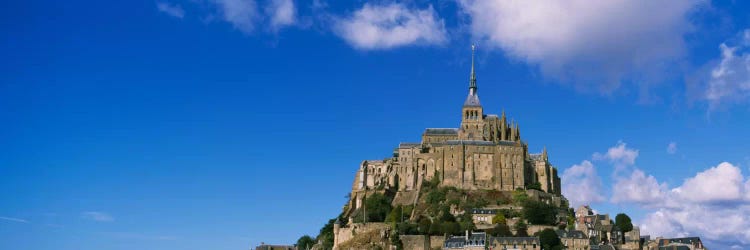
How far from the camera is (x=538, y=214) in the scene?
83312mm

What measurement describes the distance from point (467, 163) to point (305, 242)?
2458cm

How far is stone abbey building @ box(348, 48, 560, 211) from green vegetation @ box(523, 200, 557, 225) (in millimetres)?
9178

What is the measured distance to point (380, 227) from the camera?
84.7 meters

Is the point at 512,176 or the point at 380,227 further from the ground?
the point at 512,176

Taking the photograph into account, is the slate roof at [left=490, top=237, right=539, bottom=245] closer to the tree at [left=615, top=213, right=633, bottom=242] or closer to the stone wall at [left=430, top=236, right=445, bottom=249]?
the stone wall at [left=430, top=236, right=445, bottom=249]

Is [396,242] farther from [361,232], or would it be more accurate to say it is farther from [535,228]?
[535,228]

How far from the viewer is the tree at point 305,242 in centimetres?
10241

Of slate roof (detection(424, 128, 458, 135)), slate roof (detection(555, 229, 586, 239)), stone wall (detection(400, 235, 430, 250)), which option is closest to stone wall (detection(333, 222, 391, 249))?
stone wall (detection(400, 235, 430, 250))

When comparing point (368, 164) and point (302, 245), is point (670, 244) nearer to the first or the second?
point (368, 164)

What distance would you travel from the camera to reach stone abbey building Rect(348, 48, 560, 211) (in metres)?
95.4

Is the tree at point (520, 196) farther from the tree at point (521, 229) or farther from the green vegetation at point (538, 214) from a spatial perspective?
the tree at point (521, 229)

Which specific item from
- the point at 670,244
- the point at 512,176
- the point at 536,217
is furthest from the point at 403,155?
the point at 670,244

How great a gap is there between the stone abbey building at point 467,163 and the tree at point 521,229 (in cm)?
1226

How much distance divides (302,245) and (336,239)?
56.6 ft
